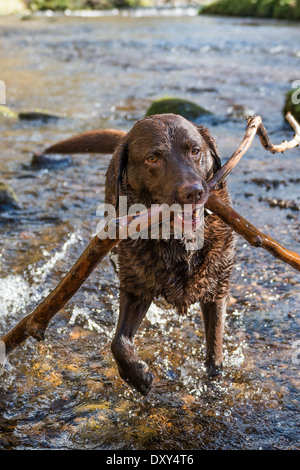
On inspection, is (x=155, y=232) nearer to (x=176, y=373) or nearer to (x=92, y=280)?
(x=176, y=373)

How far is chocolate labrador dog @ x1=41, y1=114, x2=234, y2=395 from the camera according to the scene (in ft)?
10.8

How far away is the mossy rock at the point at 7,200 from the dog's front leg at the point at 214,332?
3.31 m

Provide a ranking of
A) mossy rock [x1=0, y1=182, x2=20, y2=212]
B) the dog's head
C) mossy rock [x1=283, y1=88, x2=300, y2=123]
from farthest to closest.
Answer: mossy rock [x1=283, y1=88, x2=300, y2=123] → mossy rock [x1=0, y1=182, x2=20, y2=212] → the dog's head

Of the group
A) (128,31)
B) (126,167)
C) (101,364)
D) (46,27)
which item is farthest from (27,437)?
(46,27)

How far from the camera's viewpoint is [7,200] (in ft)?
21.5

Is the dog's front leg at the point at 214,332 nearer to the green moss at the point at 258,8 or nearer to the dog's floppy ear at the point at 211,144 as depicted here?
the dog's floppy ear at the point at 211,144

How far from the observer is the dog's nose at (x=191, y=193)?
2934 millimetres

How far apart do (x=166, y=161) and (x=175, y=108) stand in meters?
6.14

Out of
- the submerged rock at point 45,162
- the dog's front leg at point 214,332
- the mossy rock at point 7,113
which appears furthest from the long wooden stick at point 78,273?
the mossy rock at point 7,113

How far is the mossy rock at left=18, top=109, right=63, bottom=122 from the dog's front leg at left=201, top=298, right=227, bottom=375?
23.2ft

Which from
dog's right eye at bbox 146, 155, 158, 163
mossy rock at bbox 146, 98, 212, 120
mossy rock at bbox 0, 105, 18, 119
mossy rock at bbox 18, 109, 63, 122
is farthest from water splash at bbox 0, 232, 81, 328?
mossy rock at bbox 0, 105, 18, 119

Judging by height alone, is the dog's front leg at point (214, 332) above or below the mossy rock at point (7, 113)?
below

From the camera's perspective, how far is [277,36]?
850 inches

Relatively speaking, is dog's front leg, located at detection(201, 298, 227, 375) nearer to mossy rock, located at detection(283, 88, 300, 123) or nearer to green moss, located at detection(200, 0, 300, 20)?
mossy rock, located at detection(283, 88, 300, 123)
